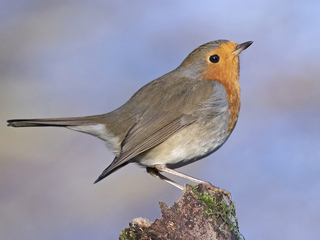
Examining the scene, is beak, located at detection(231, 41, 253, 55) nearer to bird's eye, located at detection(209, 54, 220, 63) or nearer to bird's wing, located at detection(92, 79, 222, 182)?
bird's eye, located at detection(209, 54, 220, 63)

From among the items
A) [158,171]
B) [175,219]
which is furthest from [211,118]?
[175,219]

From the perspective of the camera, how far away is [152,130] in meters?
3.11

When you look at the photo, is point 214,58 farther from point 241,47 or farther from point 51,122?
point 51,122

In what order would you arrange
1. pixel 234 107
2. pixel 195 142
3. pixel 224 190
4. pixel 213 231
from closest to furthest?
pixel 213 231, pixel 224 190, pixel 195 142, pixel 234 107

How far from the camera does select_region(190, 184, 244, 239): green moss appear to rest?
237 cm

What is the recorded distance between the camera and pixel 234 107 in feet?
10.8

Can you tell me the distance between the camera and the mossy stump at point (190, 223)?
2261 millimetres

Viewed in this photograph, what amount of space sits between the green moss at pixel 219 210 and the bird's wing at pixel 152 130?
2.34ft

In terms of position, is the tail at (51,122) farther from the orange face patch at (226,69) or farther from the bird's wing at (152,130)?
the orange face patch at (226,69)

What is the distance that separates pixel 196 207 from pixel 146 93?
1.36 metres

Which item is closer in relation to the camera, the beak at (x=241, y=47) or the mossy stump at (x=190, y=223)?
the mossy stump at (x=190, y=223)

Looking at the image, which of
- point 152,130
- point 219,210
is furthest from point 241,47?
point 219,210

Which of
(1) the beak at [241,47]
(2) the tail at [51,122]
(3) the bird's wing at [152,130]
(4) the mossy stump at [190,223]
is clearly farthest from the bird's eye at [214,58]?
(4) the mossy stump at [190,223]

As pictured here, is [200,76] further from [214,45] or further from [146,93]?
[146,93]
